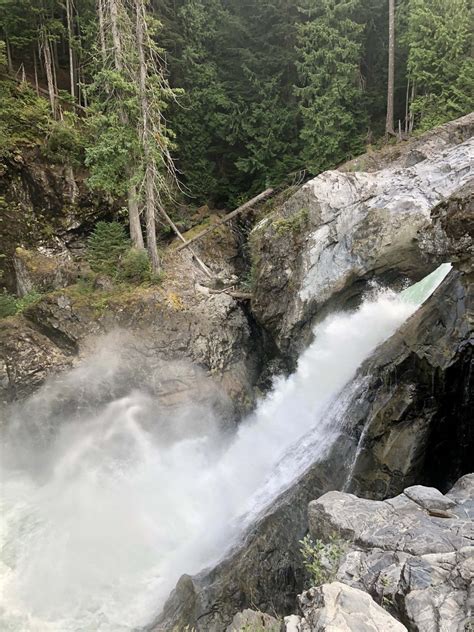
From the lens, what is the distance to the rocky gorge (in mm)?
5414

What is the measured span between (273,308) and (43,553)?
9.59 meters

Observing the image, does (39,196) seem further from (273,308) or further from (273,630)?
(273,630)

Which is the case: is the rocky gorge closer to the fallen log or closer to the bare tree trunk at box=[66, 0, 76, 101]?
the fallen log

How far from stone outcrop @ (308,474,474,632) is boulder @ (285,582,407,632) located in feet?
1.24

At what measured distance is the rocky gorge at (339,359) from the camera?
17.8 ft

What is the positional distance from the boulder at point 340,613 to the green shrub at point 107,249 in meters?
13.4

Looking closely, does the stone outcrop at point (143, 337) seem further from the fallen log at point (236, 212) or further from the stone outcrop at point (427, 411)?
the stone outcrop at point (427, 411)

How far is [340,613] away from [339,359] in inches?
343

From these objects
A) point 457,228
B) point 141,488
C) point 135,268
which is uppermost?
point 457,228

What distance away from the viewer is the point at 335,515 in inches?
261

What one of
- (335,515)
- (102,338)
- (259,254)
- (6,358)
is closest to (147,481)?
(102,338)

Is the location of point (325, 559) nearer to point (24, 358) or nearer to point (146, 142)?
point (24, 358)

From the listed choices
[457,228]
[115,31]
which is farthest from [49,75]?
[457,228]

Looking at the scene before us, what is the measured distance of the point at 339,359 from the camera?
494 inches
